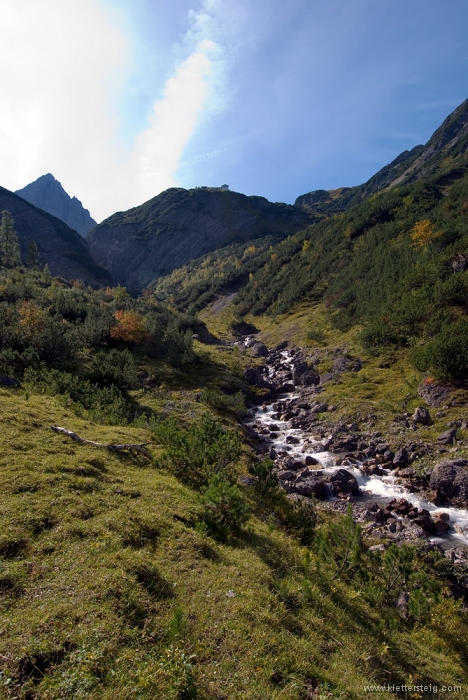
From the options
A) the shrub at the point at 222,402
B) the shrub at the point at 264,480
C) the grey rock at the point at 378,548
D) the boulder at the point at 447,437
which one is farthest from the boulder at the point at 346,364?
the grey rock at the point at 378,548

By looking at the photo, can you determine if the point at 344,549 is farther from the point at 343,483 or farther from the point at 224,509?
the point at 343,483

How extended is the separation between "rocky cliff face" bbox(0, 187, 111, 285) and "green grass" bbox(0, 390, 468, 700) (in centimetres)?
14713

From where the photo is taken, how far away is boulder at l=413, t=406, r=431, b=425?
72.8 ft

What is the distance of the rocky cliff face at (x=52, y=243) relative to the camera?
145425 millimetres

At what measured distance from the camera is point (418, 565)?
38.8 feet

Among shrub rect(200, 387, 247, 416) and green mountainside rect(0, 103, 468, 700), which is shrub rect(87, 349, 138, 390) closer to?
green mountainside rect(0, 103, 468, 700)

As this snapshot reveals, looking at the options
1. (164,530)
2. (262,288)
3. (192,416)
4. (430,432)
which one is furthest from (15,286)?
(262,288)

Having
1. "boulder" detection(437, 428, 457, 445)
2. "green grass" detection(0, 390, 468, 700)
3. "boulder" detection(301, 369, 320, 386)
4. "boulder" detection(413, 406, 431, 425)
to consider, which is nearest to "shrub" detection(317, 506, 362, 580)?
"green grass" detection(0, 390, 468, 700)

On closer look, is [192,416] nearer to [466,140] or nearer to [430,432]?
[430,432]

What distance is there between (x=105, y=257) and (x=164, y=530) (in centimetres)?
20758

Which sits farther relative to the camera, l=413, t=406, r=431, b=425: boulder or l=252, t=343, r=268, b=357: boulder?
l=252, t=343, r=268, b=357: boulder

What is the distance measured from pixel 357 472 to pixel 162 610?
50.8 ft

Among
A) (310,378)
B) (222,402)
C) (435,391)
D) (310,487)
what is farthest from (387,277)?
(310,487)

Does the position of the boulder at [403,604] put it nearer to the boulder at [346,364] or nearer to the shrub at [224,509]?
the shrub at [224,509]
